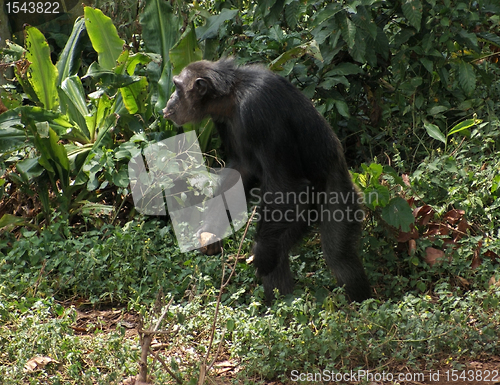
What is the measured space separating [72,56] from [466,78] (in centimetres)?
435

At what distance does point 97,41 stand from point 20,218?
2.04m

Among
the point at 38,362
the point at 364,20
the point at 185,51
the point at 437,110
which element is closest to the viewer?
the point at 38,362

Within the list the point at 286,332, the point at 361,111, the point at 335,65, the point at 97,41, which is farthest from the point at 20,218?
the point at 361,111

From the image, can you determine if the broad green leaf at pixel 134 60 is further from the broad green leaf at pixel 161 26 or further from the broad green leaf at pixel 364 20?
the broad green leaf at pixel 364 20

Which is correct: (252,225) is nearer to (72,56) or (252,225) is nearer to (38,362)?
(38,362)

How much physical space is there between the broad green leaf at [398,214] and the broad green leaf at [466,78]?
1839 millimetres

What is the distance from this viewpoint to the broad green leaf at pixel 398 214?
471 cm

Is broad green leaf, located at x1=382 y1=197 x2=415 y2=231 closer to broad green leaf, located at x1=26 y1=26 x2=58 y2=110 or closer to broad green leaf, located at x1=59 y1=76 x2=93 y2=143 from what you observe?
broad green leaf, located at x1=59 y1=76 x2=93 y2=143

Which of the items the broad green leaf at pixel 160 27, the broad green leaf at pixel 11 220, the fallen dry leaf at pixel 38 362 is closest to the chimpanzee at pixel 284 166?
the broad green leaf at pixel 160 27

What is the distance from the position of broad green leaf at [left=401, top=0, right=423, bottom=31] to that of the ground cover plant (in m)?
0.02

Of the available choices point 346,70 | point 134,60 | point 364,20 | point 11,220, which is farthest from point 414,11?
Answer: point 11,220

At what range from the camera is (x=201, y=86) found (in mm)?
4715

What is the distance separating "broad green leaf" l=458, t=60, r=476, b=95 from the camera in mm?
5875

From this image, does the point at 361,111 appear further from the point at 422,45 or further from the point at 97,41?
the point at 97,41
